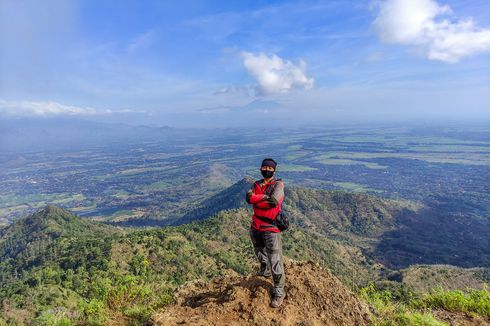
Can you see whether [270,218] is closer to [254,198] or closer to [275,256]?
[254,198]

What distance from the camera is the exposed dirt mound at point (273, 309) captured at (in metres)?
6.50

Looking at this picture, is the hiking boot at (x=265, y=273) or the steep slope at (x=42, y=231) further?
the steep slope at (x=42, y=231)

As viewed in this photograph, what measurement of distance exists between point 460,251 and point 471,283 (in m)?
52.5

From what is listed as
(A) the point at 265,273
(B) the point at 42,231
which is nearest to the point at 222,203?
(B) the point at 42,231

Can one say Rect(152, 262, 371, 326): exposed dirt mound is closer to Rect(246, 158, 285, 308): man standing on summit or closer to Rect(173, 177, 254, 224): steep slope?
Rect(246, 158, 285, 308): man standing on summit

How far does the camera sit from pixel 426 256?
9638cm

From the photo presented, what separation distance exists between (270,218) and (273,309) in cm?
182

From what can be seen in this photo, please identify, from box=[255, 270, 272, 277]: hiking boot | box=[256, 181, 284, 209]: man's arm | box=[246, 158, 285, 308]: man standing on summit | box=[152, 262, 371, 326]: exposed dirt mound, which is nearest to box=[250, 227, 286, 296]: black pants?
box=[246, 158, 285, 308]: man standing on summit

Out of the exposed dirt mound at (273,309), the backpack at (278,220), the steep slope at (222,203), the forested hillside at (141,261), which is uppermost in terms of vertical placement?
the backpack at (278,220)

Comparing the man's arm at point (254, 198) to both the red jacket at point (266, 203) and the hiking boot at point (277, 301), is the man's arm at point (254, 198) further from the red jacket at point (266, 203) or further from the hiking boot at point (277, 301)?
the hiking boot at point (277, 301)

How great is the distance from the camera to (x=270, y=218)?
7.13 meters

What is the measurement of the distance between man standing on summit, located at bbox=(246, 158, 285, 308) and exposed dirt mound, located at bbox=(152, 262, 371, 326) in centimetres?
32

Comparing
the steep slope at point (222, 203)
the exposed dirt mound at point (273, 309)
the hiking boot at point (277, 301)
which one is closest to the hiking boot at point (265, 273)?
the exposed dirt mound at point (273, 309)

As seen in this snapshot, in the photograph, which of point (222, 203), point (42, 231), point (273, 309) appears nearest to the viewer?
point (273, 309)
